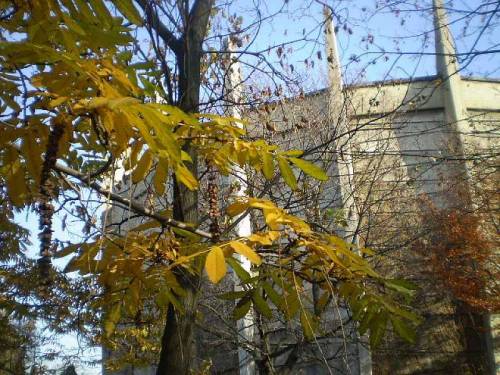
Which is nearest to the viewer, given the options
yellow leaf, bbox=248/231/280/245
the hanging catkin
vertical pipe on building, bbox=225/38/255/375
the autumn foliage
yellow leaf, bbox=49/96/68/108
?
yellow leaf, bbox=49/96/68/108

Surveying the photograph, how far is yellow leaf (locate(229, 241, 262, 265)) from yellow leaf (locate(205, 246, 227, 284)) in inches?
2.3

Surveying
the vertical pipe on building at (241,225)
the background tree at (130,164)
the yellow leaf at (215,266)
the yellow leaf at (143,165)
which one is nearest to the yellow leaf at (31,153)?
the background tree at (130,164)

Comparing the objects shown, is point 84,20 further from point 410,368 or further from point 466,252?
point 410,368

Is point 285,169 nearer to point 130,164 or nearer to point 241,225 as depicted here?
point 130,164

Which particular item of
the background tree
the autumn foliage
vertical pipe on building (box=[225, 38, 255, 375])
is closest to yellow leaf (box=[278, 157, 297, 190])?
the background tree

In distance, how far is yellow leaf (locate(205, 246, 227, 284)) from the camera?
161 cm

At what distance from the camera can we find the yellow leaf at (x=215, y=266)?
161 centimetres

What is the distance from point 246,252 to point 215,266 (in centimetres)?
12

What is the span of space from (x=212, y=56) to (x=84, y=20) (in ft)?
10.3

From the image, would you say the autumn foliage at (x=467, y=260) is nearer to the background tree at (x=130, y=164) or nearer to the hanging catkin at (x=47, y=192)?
the background tree at (x=130, y=164)

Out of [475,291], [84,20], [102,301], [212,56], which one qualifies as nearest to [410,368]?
[475,291]

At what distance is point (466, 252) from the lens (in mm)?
11156

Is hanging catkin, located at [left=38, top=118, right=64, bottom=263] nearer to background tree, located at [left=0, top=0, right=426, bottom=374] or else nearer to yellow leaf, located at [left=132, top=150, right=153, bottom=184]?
background tree, located at [left=0, top=0, right=426, bottom=374]

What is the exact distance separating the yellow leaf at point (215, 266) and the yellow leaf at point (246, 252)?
0.19 feet
